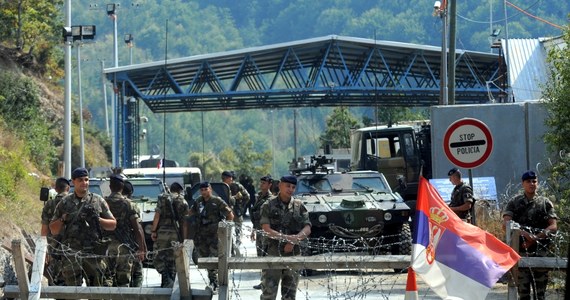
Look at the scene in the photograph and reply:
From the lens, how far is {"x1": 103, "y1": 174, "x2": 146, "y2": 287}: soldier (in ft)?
43.1

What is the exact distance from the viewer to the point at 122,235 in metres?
14.2

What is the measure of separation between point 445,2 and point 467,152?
20.3 meters

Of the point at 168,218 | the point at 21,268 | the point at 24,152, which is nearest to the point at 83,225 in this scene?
the point at 21,268

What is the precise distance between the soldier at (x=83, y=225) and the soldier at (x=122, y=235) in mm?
800

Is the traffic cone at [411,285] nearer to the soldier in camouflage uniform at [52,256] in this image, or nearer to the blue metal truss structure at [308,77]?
the soldier in camouflage uniform at [52,256]

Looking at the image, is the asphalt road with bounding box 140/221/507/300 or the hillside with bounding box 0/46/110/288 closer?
the asphalt road with bounding box 140/221/507/300

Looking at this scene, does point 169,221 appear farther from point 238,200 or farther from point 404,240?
point 238,200

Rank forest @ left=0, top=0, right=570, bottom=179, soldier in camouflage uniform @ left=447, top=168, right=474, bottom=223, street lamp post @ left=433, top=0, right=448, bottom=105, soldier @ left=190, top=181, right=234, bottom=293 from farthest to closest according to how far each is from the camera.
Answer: forest @ left=0, top=0, right=570, bottom=179, street lamp post @ left=433, top=0, right=448, bottom=105, soldier in camouflage uniform @ left=447, top=168, right=474, bottom=223, soldier @ left=190, top=181, right=234, bottom=293

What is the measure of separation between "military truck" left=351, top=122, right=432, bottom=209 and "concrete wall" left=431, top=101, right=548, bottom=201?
11.1ft

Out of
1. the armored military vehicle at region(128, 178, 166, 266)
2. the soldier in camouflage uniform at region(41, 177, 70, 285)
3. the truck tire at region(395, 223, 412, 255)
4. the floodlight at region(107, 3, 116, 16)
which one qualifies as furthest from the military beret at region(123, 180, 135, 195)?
the floodlight at region(107, 3, 116, 16)

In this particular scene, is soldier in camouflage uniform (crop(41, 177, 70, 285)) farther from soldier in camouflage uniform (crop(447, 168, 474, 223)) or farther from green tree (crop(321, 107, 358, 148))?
green tree (crop(321, 107, 358, 148))

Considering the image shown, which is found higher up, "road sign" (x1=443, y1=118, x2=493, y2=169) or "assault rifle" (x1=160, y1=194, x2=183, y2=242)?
"road sign" (x1=443, y1=118, x2=493, y2=169)

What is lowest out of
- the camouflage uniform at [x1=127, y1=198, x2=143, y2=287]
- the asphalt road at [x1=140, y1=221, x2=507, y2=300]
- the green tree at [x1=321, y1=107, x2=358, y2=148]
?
the asphalt road at [x1=140, y1=221, x2=507, y2=300]

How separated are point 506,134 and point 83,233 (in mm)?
14086
